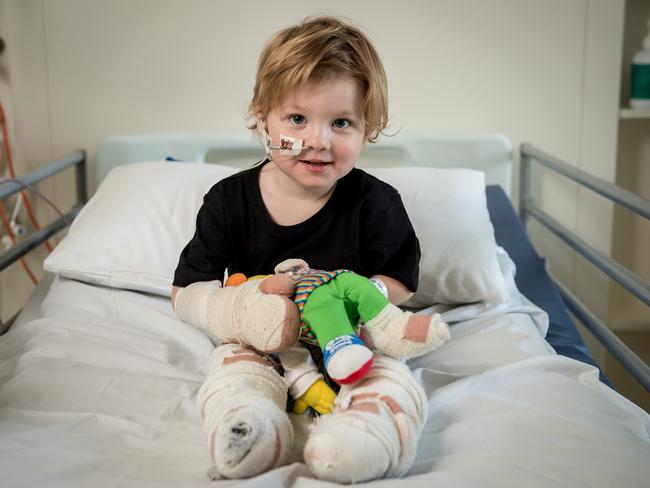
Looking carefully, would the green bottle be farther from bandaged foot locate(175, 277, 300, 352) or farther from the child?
bandaged foot locate(175, 277, 300, 352)

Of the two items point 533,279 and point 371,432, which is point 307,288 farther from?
point 533,279

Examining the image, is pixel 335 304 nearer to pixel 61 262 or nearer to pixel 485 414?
pixel 485 414

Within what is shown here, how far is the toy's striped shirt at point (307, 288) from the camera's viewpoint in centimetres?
119

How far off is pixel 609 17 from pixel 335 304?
5.04 feet

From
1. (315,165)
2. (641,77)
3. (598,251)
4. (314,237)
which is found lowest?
(598,251)

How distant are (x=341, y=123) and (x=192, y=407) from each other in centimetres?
50

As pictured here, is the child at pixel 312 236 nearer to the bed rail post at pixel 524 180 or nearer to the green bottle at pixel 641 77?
the bed rail post at pixel 524 180

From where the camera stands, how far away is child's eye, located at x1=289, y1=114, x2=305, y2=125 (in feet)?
4.23

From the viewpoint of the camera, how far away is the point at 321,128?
1.27 metres

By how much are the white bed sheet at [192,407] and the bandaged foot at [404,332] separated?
12cm

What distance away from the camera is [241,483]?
94 cm

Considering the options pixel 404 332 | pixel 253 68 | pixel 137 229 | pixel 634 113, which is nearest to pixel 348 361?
pixel 404 332

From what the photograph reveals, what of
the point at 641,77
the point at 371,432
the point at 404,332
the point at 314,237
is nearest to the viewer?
the point at 371,432

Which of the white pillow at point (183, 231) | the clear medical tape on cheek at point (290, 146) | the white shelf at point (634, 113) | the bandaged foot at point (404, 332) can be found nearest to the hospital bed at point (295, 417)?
the white pillow at point (183, 231)
